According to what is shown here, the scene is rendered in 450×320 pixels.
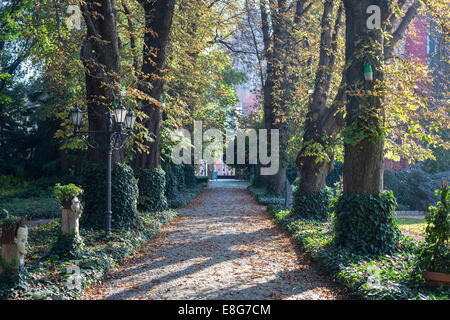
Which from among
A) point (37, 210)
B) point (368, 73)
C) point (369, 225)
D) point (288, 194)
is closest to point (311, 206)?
point (288, 194)

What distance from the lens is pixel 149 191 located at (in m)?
13.2

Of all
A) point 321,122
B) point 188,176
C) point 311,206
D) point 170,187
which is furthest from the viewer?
point 188,176

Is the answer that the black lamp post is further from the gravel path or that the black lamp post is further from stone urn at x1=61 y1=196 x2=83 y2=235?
stone urn at x1=61 y1=196 x2=83 y2=235

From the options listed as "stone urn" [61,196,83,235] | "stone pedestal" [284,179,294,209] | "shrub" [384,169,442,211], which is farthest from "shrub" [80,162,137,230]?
"shrub" [384,169,442,211]

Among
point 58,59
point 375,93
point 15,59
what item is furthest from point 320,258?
point 15,59

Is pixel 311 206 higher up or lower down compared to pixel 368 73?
lower down

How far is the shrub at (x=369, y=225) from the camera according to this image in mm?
6734

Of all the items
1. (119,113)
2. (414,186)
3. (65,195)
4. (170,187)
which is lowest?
(170,187)

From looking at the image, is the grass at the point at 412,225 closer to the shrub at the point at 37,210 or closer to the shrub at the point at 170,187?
the shrub at the point at 170,187

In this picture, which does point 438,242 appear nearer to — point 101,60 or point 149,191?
point 101,60

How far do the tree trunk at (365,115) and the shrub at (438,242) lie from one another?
2.00 meters

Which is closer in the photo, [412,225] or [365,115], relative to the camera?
[365,115]

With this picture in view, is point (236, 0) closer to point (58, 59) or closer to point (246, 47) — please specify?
point (246, 47)

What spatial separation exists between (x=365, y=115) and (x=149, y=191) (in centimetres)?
822
